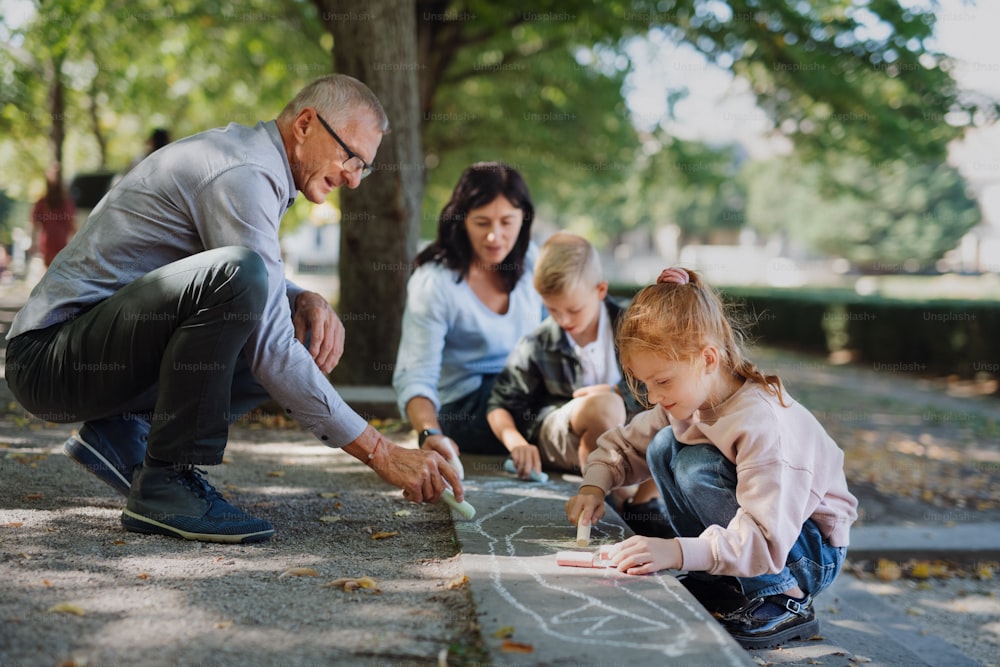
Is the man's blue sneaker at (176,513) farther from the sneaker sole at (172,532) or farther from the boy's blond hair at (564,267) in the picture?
the boy's blond hair at (564,267)

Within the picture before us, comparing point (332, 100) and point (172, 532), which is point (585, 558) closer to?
point (172, 532)

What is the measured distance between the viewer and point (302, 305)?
11.4 ft

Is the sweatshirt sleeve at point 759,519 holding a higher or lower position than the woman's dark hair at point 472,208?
lower

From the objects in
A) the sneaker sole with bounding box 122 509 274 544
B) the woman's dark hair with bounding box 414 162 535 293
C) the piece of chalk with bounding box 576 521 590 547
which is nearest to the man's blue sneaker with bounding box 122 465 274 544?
the sneaker sole with bounding box 122 509 274 544

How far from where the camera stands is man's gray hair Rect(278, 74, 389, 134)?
10.6 ft

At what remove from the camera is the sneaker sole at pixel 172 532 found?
2922 millimetres

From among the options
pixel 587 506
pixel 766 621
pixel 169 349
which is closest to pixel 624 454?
pixel 587 506

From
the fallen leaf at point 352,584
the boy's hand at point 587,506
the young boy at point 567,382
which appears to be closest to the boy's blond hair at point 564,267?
the young boy at point 567,382

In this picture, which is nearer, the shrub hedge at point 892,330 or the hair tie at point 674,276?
the hair tie at point 674,276

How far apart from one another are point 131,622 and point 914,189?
48.9m

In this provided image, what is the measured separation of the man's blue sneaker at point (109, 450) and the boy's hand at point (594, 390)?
5.48ft

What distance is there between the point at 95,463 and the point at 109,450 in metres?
0.06

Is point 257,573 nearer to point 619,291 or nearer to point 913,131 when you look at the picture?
point 913,131

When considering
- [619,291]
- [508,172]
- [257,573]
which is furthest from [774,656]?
[619,291]
